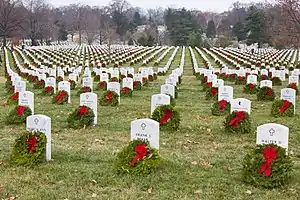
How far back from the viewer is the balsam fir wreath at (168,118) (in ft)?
37.2

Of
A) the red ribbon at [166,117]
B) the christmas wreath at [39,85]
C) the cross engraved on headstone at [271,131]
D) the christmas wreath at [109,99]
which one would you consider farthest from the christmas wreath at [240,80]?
the cross engraved on headstone at [271,131]

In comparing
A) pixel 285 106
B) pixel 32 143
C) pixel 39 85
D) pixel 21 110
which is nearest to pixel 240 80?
pixel 39 85

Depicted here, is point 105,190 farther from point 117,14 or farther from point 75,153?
point 117,14

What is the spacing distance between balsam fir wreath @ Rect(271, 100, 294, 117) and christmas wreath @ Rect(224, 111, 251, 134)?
2.40 metres

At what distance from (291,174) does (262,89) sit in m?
9.60

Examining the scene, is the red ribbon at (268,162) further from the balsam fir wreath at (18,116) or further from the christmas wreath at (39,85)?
the christmas wreath at (39,85)

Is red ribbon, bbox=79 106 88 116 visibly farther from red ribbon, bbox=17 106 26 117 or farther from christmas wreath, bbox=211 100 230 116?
christmas wreath, bbox=211 100 230 116

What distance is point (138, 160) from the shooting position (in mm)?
7852

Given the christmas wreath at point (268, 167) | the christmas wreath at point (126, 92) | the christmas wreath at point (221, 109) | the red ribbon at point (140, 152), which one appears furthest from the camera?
the christmas wreath at point (126, 92)

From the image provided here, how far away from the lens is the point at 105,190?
7.11 metres

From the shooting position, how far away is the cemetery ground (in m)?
6.99

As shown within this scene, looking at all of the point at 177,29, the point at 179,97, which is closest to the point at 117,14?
the point at 177,29

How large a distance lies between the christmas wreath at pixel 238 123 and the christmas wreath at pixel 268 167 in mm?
3567

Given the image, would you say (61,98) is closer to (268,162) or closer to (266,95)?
(266,95)
